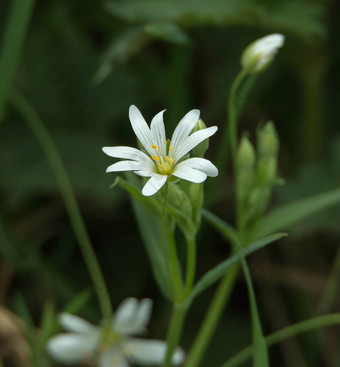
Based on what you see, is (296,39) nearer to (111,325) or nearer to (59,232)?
(59,232)

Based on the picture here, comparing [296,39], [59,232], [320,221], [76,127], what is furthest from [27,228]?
[296,39]

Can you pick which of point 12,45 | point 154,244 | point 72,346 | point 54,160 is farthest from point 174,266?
point 54,160

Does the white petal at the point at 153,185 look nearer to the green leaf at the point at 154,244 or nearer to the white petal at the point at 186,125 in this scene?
the white petal at the point at 186,125

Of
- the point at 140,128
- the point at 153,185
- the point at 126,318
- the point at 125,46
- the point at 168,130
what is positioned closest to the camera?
the point at 153,185

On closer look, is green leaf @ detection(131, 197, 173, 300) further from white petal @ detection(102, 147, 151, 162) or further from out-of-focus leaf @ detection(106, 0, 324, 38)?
out-of-focus leaf @ detection(106, 0, 324, 38)

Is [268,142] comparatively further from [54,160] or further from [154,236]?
[54,160]

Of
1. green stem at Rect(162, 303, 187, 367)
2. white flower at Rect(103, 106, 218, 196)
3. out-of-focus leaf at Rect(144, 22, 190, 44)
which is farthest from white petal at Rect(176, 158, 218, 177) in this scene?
out-of-focus leaf at Rect(144, 22, 190, 44)

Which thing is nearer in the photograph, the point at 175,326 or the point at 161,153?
the point at 161,153
